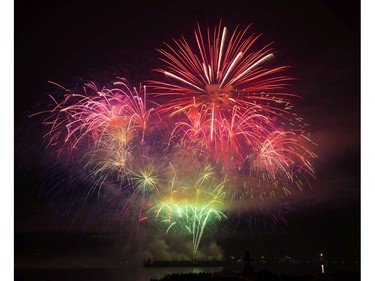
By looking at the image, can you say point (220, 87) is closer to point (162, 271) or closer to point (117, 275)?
point (162, 271)

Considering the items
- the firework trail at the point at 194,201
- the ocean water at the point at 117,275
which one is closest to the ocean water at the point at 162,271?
the ocean water at the point at 117,275

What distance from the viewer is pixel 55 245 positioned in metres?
15.9

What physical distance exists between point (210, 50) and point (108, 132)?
3149 millimetres

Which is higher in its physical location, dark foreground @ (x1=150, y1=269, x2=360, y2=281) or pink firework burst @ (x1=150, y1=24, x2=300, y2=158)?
pink firework burst @ (x1=150, y1=24, x2=300, y2=158)

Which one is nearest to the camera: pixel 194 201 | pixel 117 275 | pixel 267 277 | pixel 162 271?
pixel 267 277

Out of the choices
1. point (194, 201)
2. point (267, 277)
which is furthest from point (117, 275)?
point (267, 277)

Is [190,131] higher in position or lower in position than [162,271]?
higher

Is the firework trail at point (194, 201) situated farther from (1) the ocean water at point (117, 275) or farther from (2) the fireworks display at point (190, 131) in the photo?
(1) the ocean water at point (117, 275)

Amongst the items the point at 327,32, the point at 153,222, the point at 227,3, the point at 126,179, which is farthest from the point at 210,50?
the point at 153,222

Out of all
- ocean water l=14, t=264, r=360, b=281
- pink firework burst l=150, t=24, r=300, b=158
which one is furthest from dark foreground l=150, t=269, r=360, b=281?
pink firework burst l=150, t=24, r=300, b=158

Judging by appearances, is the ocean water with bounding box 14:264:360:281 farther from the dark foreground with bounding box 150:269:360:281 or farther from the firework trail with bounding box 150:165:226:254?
the firework trail with bounding box 150:165:226:254

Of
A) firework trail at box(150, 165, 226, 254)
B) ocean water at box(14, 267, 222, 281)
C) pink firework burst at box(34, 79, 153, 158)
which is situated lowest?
ocean water at box(14, 267, 222, 281)
